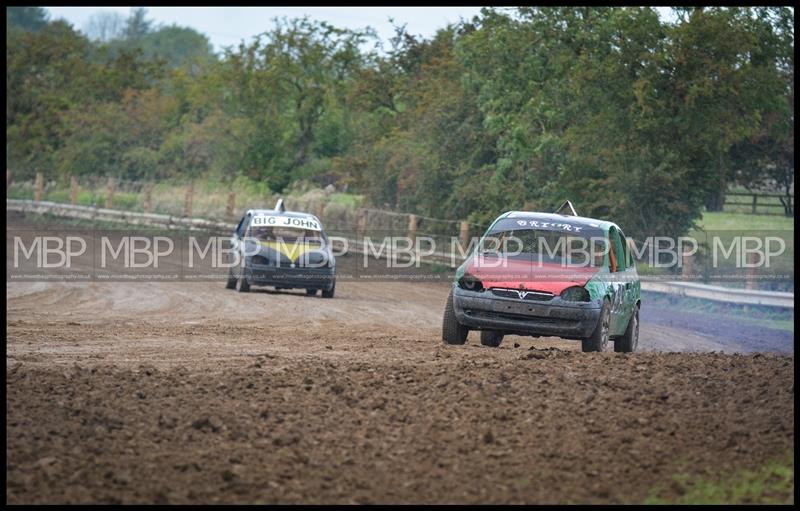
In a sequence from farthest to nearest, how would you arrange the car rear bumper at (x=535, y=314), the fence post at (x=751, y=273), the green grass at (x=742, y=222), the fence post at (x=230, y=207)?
the fence post at (x=230, y=207), the green grass at (x=742, y=222), the fence post at (x=751, y=273), the car rear bumper at (x=535, y=314)

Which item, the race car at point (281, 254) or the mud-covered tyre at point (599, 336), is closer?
the mud-covered tyre at point (599, 336)

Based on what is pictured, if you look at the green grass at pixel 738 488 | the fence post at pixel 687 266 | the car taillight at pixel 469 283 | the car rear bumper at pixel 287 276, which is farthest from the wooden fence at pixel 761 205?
the green grass at pixel 738 488

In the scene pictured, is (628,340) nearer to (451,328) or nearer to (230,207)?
(451,328)

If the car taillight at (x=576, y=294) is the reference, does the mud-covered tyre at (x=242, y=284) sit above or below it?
below

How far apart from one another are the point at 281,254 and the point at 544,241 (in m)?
9.28

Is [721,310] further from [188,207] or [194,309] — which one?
[188,207]

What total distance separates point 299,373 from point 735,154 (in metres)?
23.9

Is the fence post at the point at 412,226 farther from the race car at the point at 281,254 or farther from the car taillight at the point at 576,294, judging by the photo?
the car taillight at the point at 576,294

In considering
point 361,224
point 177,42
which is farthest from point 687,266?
point 177,42

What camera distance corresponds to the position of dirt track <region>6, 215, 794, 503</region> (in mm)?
7188

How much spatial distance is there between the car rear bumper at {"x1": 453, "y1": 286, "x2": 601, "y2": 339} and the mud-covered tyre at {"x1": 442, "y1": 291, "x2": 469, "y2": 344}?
0.43m

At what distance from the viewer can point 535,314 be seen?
13531 millimetres

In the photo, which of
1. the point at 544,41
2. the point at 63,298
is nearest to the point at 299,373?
the point at 63,298

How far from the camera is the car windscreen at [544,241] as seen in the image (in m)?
14.3
